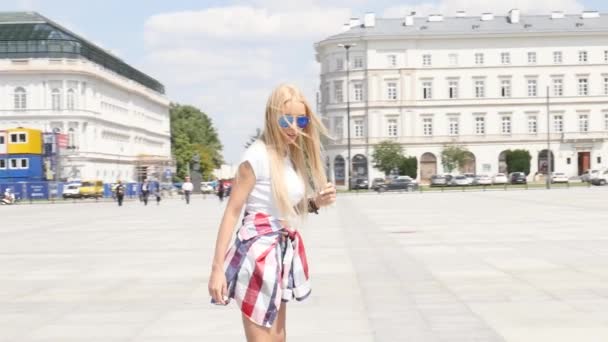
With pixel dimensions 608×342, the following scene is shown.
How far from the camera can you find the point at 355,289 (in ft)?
38.1

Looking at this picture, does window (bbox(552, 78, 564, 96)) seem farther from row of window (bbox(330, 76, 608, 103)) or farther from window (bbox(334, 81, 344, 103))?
window (bbox(334, 81, 344, 103))

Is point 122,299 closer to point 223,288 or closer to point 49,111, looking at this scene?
point 223,288

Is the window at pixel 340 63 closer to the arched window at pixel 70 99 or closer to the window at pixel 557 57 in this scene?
the window at pixel 557 57

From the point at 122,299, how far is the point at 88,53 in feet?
302

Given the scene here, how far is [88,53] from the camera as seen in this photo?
328ft

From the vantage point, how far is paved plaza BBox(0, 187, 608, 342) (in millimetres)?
8680

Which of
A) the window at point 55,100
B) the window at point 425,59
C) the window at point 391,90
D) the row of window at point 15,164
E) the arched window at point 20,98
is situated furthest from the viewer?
the window at point 391,90

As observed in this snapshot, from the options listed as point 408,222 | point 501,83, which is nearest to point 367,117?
point 501,83

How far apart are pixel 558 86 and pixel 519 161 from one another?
10311 millimetres

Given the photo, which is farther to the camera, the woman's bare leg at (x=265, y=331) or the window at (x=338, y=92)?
the window at (x=338, y=92)

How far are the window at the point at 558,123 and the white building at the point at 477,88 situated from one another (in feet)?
0.36

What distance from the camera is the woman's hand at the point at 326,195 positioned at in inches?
198

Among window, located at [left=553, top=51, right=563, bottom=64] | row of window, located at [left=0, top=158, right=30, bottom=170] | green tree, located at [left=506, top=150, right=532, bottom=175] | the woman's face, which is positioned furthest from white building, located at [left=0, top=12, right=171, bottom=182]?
the woman's face

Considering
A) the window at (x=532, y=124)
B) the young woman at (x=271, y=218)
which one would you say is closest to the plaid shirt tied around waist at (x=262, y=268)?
the young woman at (x=271, y=218)
